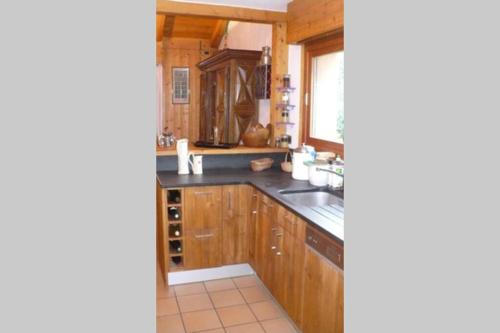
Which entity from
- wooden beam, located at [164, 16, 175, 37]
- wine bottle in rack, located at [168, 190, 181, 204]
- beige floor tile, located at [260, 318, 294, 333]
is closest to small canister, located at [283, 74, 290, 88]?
wine bottle in rack, located at [168, 190, 181, 204]

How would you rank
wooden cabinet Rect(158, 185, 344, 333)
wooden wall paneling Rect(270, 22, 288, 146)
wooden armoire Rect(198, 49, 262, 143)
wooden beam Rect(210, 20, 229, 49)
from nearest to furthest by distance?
wooden cabinet Rect(158, 185, 344, 333), wooden wall paneling Rect(270, 22, 288, 146), wooden armoire Rect(198, 49, 262, 143), wooden beam Rect(210, 20, 229, 49)

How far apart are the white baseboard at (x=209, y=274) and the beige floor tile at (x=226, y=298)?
234 millimetres

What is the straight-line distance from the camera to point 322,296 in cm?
224

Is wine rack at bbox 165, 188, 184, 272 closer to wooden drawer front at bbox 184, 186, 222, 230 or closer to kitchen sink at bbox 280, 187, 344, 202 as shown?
wooden drawer front at bbox 184, 186, 222, 230

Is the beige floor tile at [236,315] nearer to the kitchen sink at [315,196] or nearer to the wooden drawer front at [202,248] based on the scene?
the wooden drawer front at [202,248]

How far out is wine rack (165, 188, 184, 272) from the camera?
129 inches

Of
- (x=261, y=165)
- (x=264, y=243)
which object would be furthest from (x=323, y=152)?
(x=264, y=243)

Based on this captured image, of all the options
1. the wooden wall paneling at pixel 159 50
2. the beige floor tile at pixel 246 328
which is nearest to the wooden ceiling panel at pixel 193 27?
the wooden wall paneling at pixel 159 50

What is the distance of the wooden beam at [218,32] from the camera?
20.8 ft

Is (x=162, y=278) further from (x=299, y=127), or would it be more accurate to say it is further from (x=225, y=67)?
(x=225, y=67)

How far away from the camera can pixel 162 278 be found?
11.4 ft

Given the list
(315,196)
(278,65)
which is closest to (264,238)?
(315,196)

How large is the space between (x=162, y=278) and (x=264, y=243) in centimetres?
96

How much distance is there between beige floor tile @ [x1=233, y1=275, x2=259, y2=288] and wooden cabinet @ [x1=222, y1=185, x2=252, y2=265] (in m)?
0.15
